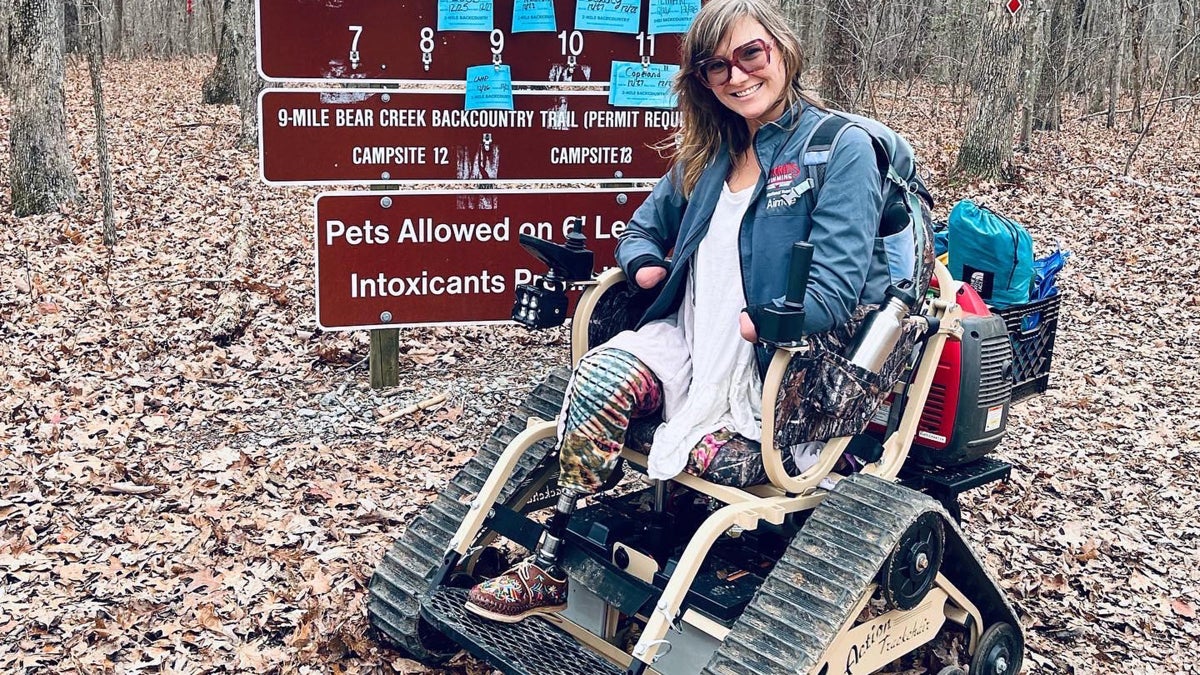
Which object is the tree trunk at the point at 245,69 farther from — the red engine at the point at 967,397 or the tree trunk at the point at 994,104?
the red engine at the point at 967,397

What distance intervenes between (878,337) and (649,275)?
831 millimetres

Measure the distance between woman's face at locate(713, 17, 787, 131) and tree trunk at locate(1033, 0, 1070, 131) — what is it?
15270mm

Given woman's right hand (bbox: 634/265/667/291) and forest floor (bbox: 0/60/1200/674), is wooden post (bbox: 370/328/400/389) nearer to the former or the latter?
forest floor (bbox: 0/60/1200/674)

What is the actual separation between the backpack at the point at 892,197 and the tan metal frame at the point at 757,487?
217 mm

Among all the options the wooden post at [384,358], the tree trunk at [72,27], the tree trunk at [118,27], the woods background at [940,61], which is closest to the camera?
the wooden post at [384,358]

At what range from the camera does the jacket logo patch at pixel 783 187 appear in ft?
10.3

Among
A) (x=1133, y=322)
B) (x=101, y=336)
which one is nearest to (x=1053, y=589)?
(x=1133, y=322)

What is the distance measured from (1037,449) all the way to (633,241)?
321cm

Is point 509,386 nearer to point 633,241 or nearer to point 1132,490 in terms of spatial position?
point 633,241

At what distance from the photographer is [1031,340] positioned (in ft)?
13.0

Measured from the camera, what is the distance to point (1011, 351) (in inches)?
146

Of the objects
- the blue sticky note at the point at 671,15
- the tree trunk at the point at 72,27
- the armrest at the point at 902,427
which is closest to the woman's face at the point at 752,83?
the armrest at the point at 902,427

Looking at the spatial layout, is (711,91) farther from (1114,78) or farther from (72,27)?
(72,27)

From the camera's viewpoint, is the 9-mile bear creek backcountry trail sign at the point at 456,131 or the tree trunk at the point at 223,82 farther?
the tree trunk at the point at 223,82
